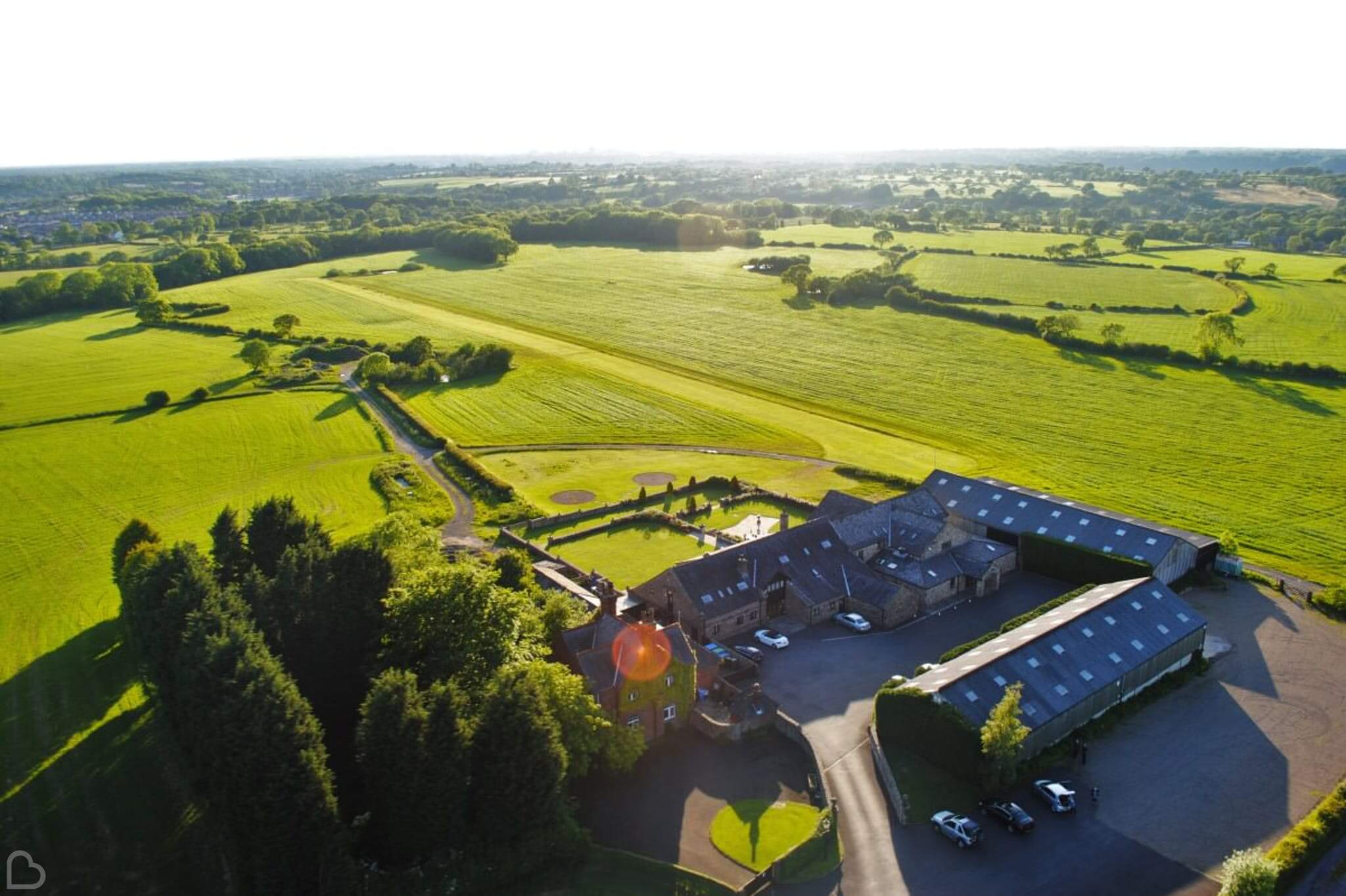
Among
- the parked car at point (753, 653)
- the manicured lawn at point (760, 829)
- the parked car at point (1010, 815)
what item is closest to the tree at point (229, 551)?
the parked car at point (753, 653)

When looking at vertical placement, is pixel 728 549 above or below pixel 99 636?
above

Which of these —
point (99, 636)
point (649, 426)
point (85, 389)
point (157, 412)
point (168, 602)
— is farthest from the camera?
point (85, 389)

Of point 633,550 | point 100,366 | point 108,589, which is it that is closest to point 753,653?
point 633,550

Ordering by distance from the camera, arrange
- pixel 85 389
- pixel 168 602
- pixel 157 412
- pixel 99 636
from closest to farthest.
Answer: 1. pixel 168 602
2. pixel 99 636
3. pixel 157 412
4. pixel 85 389

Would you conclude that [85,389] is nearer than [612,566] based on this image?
No

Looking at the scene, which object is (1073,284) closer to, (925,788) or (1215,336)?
(1215,336)

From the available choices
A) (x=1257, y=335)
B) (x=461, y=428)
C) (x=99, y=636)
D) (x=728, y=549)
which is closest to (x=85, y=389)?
(x=461, y=428)

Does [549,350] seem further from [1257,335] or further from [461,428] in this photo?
[1257,335]
